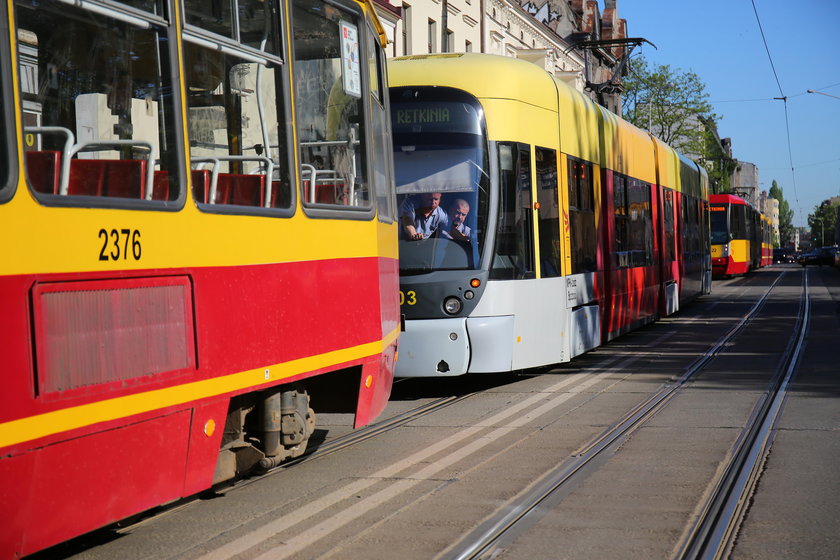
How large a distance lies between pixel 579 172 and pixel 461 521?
8.15m

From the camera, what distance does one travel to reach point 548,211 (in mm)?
12125

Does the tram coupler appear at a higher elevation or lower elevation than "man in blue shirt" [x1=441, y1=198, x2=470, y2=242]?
lower

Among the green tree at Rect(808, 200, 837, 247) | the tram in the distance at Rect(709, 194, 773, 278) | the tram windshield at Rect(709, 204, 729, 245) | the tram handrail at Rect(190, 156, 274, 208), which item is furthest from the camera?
the green tree at Rect(808, 200, 837, 247)

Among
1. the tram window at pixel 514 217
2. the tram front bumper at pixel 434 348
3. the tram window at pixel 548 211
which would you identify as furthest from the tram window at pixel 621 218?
the tram front bumper at pixel 434 348

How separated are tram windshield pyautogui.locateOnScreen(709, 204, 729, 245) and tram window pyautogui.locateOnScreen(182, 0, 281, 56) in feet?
140

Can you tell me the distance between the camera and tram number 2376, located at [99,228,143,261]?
14.7 ft

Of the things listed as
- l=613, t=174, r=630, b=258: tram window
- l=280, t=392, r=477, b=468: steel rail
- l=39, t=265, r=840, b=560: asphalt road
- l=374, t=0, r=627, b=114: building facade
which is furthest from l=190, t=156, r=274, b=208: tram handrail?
l=374, t=0, r=627, b=114: building facade

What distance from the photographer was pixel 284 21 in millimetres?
6129

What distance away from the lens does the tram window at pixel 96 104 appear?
4238 mm

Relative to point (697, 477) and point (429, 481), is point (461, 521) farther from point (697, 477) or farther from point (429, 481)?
point (697, 477)

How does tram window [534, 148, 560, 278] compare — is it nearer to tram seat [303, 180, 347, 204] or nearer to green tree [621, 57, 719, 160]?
tram seat [303, 180, 347, 204]

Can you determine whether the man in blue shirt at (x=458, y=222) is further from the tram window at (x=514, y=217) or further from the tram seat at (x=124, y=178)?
the tram seat at (x=124, y=178)

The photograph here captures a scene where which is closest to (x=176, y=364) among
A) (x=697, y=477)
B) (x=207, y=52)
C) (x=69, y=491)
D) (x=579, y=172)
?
(x=69, y=491)

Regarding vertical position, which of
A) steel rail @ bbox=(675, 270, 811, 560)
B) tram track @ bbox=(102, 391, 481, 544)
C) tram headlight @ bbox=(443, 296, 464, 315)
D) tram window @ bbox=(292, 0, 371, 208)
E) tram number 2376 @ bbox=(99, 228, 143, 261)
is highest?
tram window @ bbox=(292, 0, 371, 208)
